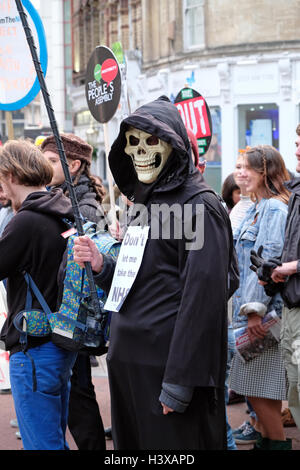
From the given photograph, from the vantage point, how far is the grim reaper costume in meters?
3.01

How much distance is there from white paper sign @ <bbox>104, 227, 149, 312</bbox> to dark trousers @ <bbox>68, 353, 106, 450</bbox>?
4.32 feet

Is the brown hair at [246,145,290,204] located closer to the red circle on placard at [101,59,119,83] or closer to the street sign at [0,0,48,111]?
the red circle on placard at [101,59,119,83]

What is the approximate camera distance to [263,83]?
22.4 metres

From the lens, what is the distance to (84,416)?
461 cm

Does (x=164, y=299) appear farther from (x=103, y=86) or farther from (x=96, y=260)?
(x=103, y=86)

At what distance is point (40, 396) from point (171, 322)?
39.0 inches

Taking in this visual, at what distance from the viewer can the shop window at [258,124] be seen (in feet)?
74.0

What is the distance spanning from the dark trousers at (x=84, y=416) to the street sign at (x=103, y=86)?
1620mm

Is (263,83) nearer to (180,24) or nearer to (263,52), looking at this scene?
(263,52)

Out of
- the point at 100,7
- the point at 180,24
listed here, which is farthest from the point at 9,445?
the point at 100,7

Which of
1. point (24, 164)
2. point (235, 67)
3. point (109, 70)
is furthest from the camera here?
point (235, 67)

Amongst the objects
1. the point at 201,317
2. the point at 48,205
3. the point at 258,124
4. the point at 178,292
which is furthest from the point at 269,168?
the point at 258,124

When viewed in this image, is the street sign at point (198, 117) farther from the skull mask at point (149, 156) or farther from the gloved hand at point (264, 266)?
the skull mask at point (149, 156)

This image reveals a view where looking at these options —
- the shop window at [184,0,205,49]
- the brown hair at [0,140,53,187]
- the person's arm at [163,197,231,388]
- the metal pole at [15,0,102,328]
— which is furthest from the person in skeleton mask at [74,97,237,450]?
the shop window at [184,0,205,49]
